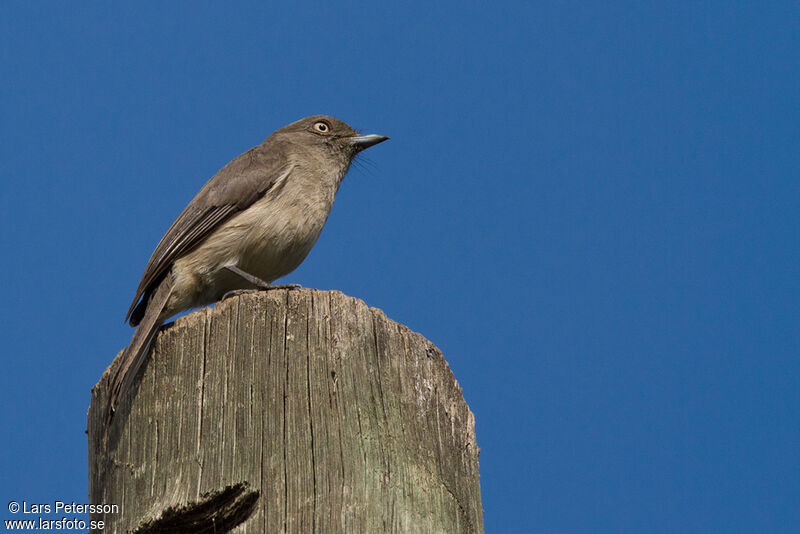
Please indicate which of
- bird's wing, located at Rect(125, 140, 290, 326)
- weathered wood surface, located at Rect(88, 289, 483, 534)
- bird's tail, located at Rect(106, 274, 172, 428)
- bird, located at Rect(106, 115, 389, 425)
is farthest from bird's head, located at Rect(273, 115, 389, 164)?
weathered wood surface, located at Rect(88, 289, 483, 534)

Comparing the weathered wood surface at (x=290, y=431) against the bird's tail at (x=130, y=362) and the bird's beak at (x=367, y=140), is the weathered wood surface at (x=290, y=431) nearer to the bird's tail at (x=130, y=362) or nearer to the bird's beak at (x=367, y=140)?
the bird's tail at (x=130, y=362)

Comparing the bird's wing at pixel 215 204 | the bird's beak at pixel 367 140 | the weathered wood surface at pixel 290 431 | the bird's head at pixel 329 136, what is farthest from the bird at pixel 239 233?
the weathered wood surface at pixel 290 431

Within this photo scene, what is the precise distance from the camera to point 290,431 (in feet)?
12.5

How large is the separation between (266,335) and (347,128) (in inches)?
187

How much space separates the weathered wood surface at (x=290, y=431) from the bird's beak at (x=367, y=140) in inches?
163

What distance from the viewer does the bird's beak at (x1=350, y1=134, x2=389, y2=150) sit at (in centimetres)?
826

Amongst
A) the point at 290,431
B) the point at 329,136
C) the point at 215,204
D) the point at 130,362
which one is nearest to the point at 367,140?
the point at 329,136

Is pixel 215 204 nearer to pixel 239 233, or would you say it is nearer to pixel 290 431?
pixel 239 233

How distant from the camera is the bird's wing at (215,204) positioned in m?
6.39

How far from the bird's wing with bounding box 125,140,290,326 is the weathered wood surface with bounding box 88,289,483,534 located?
2046mm

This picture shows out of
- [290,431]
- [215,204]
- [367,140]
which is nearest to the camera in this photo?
[290,431]

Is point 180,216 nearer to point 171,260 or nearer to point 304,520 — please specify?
point 171,260

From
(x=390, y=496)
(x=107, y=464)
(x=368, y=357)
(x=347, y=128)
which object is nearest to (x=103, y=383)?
(x=107, y=464)

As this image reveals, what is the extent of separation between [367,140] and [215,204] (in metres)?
2.11
